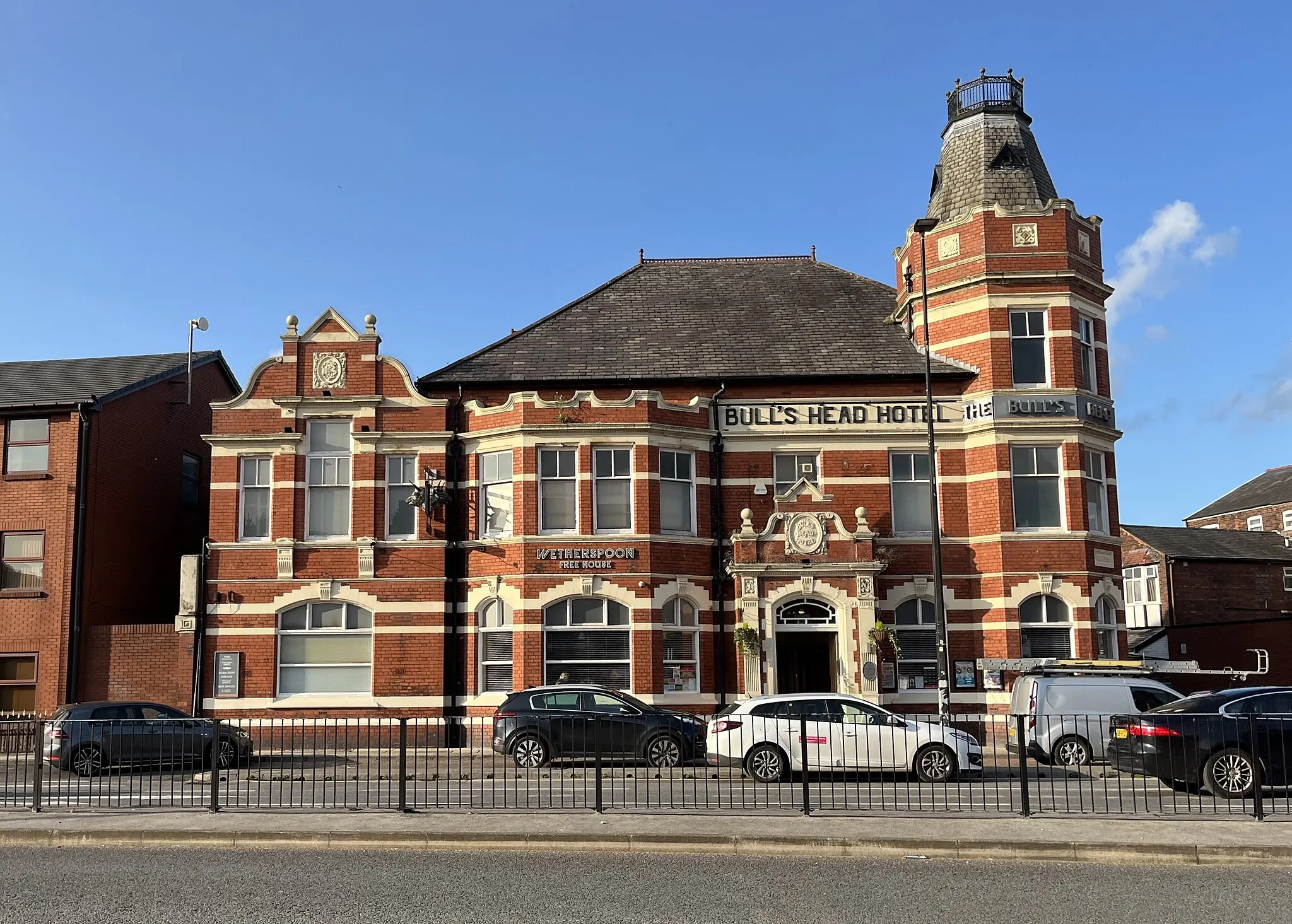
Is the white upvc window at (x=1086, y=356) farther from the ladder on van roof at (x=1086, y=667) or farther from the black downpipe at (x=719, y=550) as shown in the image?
the black downpipe at (x=719, y=550)

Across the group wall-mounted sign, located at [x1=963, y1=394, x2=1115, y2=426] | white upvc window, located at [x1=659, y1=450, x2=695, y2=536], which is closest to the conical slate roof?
wall-mounted sign, located at [x1=963, y1=394, x2=1115, y2=426]

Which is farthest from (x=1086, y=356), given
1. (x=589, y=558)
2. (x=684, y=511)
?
(x=589, y=558)

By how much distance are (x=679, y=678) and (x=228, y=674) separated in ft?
33.9

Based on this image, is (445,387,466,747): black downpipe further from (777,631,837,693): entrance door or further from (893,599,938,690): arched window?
(893,599,938,690): arched window

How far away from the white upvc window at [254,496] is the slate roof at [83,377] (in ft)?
14.5

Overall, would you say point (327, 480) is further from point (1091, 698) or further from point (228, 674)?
point (1091, 698)

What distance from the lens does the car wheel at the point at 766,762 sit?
61.3 feet

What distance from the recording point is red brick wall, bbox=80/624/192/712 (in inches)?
1096

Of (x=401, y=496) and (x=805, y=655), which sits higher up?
(x=401, y=496)

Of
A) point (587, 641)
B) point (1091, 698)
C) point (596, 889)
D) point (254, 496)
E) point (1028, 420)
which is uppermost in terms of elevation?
point (1028, 420)

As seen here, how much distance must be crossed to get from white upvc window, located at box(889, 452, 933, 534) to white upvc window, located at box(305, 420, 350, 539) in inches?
507

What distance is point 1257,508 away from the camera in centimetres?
5931

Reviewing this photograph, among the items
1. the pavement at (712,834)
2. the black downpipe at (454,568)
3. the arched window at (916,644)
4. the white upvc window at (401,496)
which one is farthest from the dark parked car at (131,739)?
the arched window at (916,644)

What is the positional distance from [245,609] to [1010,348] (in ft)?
62.0
